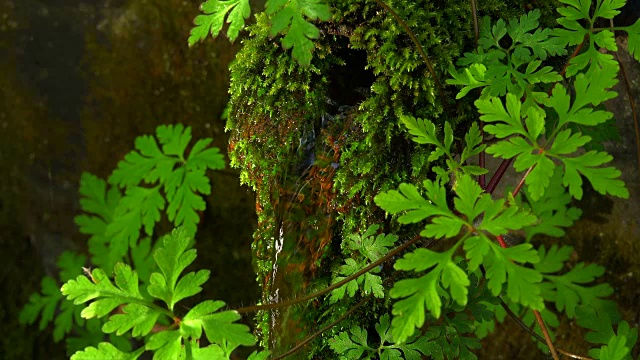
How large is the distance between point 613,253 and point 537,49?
1.31m

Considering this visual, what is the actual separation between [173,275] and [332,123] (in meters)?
0.58

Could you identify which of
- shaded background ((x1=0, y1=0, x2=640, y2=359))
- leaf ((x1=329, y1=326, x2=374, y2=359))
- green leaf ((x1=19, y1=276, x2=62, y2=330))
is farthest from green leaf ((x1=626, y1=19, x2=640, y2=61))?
green leaf ((x1=19, y1=276, x2=62, y2=330))

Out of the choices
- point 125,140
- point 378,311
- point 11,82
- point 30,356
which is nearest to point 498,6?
point 378,311

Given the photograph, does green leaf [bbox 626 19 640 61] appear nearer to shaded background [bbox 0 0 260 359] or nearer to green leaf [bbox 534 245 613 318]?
green leaf [bbox 534 245 613 318]

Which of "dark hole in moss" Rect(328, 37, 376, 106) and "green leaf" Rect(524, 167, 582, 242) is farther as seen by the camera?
"green leaf" Rect(524, 167, 582, 242)

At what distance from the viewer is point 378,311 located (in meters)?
1.60

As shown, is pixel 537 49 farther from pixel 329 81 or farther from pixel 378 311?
pixel 378 311

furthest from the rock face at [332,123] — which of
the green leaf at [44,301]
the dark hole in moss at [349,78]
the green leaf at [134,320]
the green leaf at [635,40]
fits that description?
the green leaf at [44,301]

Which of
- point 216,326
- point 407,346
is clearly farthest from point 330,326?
point 216,326

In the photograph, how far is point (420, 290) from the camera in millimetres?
1175

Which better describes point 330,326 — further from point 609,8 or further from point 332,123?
point 609,8

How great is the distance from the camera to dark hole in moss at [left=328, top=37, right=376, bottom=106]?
1.65m

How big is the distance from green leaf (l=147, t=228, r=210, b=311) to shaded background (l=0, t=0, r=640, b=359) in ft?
5.65

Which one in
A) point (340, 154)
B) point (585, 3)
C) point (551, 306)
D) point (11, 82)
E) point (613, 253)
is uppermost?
point (11, 82)
